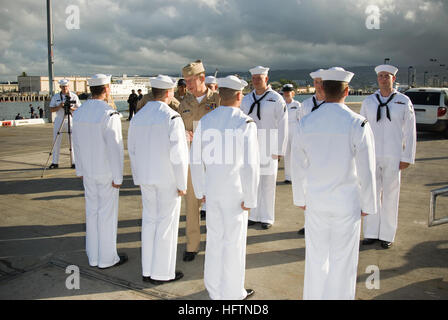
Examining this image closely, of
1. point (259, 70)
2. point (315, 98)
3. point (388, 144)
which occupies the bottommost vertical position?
point (388, 144)

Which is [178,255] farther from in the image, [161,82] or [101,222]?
[161,82]

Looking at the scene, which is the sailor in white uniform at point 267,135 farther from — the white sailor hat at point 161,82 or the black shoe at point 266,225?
the white sailor hat at point 161,82

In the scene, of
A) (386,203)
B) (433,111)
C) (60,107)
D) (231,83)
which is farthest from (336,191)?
(433,111)

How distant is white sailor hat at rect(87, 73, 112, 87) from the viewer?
453 centimetres

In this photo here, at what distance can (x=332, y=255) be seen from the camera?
3221mm

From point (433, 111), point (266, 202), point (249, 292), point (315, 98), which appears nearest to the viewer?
point (249, 292)

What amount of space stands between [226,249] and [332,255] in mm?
979

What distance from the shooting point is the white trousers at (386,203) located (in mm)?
5141

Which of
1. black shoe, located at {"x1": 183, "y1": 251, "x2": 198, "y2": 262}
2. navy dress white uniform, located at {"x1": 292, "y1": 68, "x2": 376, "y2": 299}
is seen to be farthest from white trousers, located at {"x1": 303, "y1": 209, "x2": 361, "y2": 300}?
black shoe, located at {"x1": 183, "y1": 251, "x2": 198, "y2": 262}

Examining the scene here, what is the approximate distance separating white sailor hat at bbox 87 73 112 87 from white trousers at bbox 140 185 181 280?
136 cm

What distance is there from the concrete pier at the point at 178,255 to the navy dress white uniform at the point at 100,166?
1.03 feet

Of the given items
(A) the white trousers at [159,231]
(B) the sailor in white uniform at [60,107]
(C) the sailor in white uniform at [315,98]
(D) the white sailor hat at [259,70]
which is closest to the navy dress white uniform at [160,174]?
(A) the white trousers at [159,231]

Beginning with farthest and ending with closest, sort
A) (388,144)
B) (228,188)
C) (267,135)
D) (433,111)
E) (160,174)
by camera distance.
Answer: (433,111) → (267,135) → (388,144) → (160,174) → (228,188)
